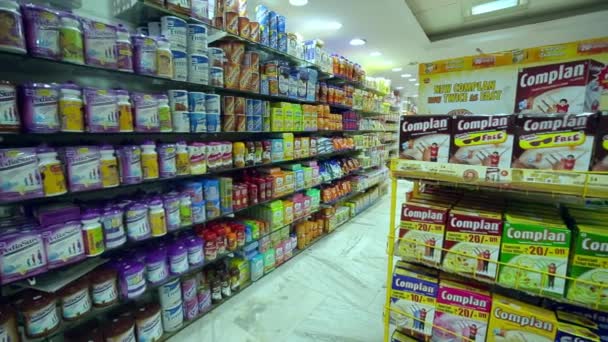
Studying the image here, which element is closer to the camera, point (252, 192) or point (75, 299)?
point (75, 299)

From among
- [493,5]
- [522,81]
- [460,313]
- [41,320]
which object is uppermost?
[493,5]

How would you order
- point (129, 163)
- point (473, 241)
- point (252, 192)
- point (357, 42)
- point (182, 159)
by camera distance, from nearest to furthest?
point (473, 241)
point (129, 163)
point (182, 159)
point (252, 192)
point (357, 42)

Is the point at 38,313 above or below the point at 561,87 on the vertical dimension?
below

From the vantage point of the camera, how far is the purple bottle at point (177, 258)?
5.71 ft

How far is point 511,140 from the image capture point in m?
0.92

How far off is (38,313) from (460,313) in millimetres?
1929

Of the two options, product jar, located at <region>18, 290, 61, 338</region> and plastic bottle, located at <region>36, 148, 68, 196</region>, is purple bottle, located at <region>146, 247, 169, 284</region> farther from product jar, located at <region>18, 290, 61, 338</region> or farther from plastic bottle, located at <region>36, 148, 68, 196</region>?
plastic bottle, located at <region>36, 148, 68, 196</region>

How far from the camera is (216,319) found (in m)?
1.95

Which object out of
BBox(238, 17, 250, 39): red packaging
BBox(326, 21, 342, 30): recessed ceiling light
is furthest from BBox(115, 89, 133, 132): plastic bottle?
BBox(326, 21, 342, 30): recessed ceiling light

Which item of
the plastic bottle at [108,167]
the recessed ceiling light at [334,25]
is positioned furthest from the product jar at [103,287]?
the recessed ceiling light at [334,25]

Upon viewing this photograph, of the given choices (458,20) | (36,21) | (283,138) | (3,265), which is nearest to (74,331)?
(3,265)

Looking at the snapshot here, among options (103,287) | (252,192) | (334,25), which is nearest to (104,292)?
(103,287)

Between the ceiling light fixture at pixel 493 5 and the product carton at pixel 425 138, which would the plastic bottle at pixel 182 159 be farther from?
the ceiling light fixture at pixel 493 5

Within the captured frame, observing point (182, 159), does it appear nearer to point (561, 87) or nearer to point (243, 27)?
point (243, 27)
